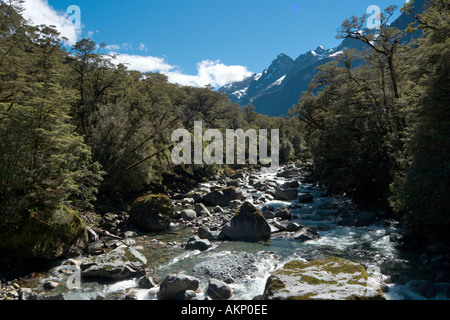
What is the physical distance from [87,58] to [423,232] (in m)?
23.2

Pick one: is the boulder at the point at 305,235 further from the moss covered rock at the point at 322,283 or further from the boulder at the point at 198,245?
the moss covered rock at the point at 322,283

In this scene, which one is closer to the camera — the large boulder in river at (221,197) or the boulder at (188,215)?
the boulder at (188,215)

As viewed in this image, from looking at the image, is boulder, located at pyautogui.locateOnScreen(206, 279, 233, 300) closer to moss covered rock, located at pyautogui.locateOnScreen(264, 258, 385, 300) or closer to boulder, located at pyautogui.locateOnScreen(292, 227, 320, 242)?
moss covered rock, located at pyautogui.locateOnScreen(264, 258, 385, 300)

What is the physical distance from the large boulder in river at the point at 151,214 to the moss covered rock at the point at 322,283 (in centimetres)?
798

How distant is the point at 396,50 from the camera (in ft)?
54.1

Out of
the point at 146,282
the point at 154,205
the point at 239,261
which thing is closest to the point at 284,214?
the point at 239,261

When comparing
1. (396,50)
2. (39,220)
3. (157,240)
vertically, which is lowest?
(157,240)

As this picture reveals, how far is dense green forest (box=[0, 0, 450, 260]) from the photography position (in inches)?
324

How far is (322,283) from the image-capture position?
5.98 m

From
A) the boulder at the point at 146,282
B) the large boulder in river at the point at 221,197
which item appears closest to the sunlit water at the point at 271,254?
the boulder at the point at 146,282

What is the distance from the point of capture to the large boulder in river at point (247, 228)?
38.3 ft
